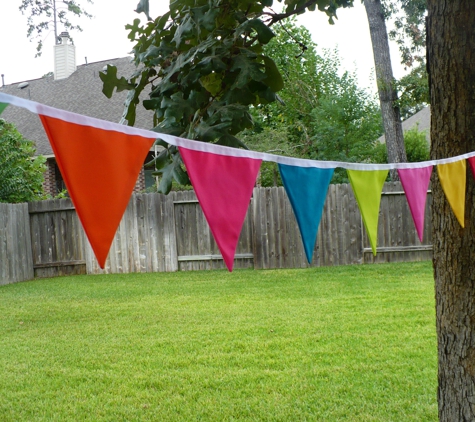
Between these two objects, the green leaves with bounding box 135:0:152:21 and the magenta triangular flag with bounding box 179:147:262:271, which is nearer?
the magenta triangular flag with bounding box 179:147:262:271

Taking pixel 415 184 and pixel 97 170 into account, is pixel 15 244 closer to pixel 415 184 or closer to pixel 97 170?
pixel 415 184

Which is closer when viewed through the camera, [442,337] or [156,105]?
[156,105]

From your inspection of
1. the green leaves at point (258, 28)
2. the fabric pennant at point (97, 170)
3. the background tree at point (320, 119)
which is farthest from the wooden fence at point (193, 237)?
the fabric pennant at point (97, 170)

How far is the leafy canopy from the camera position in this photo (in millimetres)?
2502

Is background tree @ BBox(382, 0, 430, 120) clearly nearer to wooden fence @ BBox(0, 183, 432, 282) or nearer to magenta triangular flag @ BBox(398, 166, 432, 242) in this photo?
Result: wooden fence @ BBox(0, 183, 432, 282)

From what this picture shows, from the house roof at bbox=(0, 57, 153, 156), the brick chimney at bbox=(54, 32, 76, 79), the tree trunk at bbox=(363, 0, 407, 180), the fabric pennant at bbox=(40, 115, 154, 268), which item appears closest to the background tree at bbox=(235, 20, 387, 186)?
the tree trunk at bbox=(363, 0, 407, 180)

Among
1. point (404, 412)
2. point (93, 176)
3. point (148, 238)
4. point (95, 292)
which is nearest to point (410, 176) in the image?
point (404, 412)

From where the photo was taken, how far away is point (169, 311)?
6855mm

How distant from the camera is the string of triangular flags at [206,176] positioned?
180 centimetres

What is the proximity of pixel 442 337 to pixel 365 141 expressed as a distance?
14.3 meters

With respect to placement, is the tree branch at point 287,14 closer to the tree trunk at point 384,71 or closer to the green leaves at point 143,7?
the green leaves at point 143,7

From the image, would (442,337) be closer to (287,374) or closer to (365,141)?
(287,374)

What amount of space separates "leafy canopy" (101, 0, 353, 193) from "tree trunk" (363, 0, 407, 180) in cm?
1003

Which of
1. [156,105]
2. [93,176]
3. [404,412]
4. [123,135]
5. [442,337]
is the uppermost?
[156,105]
